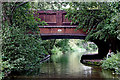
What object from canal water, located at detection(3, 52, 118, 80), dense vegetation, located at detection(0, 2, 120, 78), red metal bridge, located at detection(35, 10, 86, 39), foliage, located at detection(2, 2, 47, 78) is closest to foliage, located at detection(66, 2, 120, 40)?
dense vegetation, located at detection(0, 2, 120, 78)

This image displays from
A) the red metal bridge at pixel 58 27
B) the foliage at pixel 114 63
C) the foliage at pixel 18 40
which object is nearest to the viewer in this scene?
the foliage at pixel 18 40

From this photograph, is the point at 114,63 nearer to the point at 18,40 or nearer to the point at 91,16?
the point at 91,16

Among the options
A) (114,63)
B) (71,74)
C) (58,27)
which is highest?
(58,27)

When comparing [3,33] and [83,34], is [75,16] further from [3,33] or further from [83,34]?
[3,33]

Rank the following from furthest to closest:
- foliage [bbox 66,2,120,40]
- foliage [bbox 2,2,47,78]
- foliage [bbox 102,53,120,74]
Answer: foliage [bbox 66,2,120,40]
foliage [bbox 102,53,120,74]
foliage [bbox 2,2,47,78]

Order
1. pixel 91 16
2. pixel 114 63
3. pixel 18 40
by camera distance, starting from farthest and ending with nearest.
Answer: pixel 91 16 < pixel 114 63 < pixel 18 40

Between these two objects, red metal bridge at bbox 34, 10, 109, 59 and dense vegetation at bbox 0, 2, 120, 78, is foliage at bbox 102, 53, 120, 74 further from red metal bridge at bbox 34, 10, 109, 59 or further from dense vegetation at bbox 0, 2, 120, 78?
red metal bridge at bbox 34, 10, 109, 59

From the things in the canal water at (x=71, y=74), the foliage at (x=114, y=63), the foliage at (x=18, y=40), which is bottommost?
the canal water at (x=71, y=74)

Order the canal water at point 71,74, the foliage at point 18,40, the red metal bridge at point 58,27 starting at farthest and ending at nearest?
the red metal bridge at point 58,27, the foliage at point 18,40, the canal water at point 71,74

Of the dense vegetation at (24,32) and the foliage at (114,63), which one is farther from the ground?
the dense vegetation at (24,32)

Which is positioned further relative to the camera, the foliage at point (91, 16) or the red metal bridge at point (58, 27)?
the red metal bridge at point (58, 27)

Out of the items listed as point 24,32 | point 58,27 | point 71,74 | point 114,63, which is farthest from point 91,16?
point 24,32

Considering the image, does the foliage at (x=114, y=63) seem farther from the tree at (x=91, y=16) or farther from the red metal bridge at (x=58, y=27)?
the red metal bridge at (x=58, y=27)

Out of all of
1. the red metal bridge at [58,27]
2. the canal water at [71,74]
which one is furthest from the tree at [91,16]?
the canal water at [71,74]
